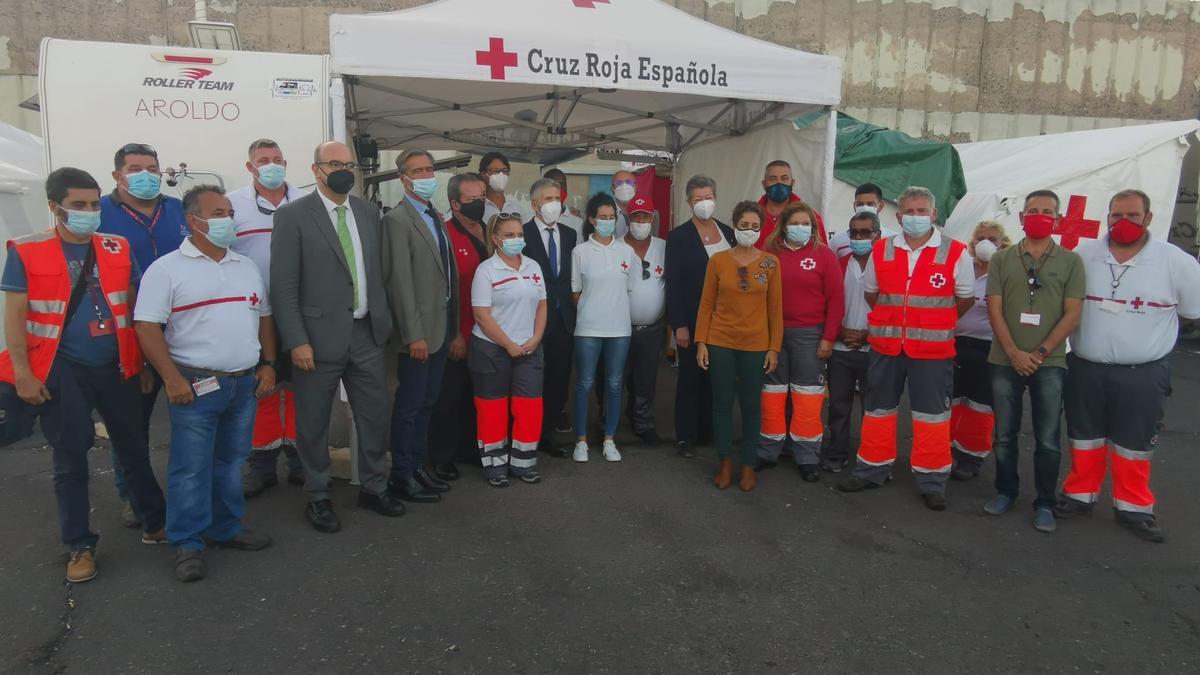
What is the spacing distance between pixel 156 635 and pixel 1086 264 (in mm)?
5017

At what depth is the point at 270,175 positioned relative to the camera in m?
4.23

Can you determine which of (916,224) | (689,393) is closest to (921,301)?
(916,224)

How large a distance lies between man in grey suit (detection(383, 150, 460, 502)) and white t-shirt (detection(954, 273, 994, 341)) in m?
3.37

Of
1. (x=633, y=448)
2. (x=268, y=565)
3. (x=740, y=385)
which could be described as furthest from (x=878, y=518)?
(x=268, y=565)

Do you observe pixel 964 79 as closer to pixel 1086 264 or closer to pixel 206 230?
pixel 1086 264

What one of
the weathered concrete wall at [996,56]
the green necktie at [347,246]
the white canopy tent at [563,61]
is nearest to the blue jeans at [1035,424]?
the white canopy tent at [563,61]

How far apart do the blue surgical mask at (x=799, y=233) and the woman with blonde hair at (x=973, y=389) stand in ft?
3.91

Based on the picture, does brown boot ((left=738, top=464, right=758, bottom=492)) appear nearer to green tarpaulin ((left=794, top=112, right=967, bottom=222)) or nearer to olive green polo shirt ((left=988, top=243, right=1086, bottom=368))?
olive green polo shirt ((left=988, top=243, right=1086, bottom=368))

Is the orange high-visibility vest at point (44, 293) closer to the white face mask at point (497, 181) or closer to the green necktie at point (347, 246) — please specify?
the green necktie at point (347, 246)

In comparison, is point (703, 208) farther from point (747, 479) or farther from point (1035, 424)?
point (1035, 424)

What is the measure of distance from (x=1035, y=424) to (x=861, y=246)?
5.12 ft

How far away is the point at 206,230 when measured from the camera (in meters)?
3.41

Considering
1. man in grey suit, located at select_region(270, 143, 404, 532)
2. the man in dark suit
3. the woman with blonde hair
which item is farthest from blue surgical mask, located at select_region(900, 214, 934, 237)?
man in grey suit, located at select_region(270, 143, 404, 532)

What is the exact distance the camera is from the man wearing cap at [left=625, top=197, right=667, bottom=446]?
538cm
